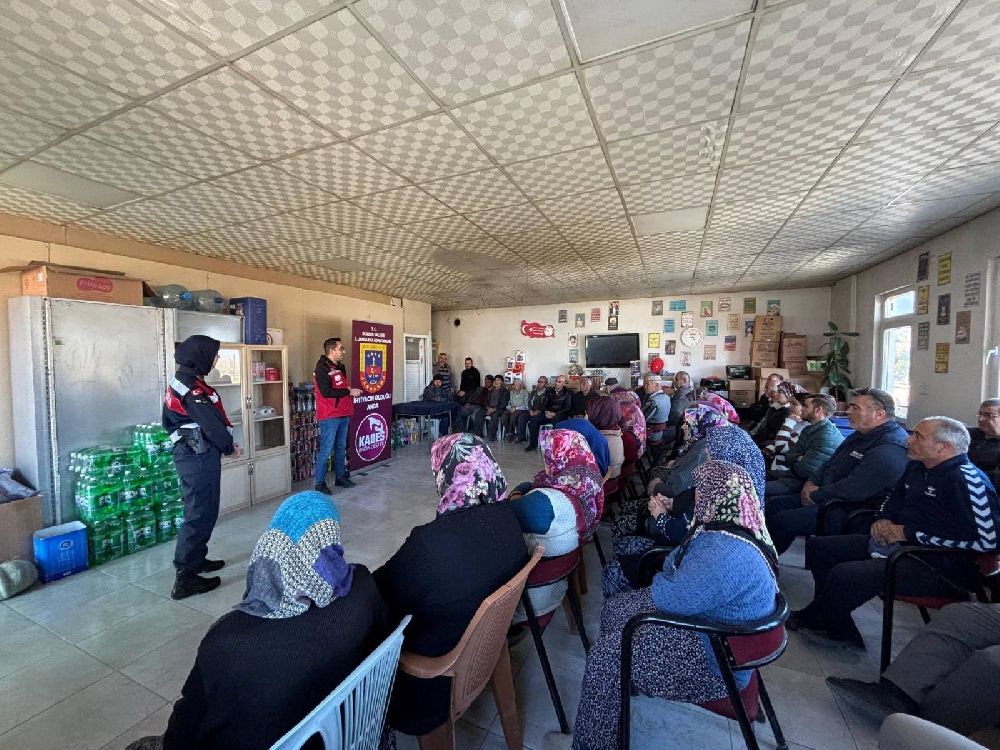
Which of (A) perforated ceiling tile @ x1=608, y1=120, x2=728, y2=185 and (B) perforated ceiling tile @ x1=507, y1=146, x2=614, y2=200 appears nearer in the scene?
(A) perforated ceiling tile @ x1=608, y1=120, x2=728, y2=185

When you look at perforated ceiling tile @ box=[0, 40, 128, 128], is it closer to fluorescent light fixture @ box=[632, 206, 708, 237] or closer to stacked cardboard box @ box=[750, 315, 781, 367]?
fluorescent light fixture @ box=[632, 206, 708, 237]

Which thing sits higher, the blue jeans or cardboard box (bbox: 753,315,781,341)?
cardboard box (bbox: 753,315,781,341)

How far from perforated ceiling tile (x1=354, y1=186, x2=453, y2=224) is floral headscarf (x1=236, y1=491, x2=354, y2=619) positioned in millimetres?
2295

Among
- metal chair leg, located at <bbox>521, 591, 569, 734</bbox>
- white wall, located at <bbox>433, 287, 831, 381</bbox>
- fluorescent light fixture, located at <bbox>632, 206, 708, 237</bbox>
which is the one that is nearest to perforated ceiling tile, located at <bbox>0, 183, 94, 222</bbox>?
metal chair leg, located at <bbox>521, 591, 569, 734</bbox>

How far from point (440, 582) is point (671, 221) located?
334 cm

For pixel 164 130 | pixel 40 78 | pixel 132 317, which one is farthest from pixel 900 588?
pixel 132 317

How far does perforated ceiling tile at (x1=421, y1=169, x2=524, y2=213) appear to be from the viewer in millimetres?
2541

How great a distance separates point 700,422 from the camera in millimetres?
2660

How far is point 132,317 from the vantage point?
3.33 metres

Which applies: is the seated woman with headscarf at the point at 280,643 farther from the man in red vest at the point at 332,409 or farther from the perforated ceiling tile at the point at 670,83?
the man in red vest at the point at 332,409

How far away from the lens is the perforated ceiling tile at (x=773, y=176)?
2379 millimetres

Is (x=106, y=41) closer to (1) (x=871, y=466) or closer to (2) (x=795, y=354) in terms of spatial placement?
(1) (x=871, y=466)

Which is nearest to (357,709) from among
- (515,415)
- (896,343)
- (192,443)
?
(192,443)

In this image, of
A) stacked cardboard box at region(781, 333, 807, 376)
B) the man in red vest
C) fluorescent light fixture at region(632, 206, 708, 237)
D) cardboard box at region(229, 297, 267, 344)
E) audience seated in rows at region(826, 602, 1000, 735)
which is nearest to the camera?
audience seated in rows at region(826, 602, 1000, 735)
